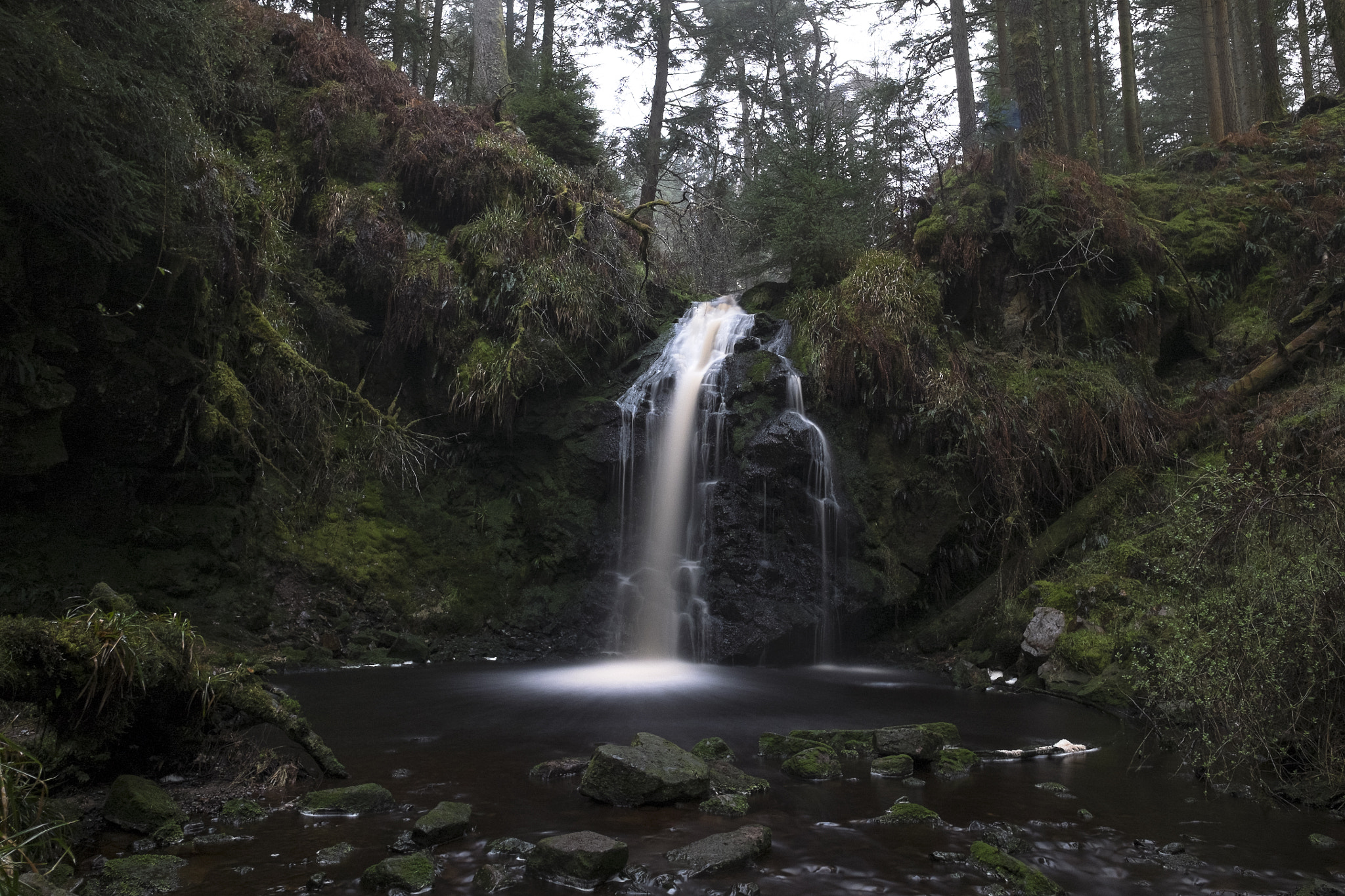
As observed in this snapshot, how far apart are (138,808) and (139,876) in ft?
1.90

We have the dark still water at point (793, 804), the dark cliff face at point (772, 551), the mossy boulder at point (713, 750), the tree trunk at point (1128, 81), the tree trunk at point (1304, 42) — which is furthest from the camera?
the tree trunk at point (1304, 42)

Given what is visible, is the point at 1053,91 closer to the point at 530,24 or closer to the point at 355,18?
the point at 530,24

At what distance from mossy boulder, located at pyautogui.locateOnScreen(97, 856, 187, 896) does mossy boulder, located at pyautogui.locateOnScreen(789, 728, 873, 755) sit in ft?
12.4

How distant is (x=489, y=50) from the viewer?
15.7 metres

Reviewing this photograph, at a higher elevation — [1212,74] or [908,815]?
[1212,74]

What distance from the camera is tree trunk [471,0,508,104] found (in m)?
15.5

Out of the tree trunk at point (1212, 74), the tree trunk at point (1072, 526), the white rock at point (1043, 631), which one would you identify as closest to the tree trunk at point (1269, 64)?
the tree trunk at point (1212, 74)

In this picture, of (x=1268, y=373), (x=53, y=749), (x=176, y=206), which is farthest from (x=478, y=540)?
(x=1268, y=373)

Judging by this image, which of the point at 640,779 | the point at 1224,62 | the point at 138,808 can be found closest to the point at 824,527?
the point at 640,779

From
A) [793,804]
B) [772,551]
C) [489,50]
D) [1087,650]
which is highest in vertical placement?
[489,50]

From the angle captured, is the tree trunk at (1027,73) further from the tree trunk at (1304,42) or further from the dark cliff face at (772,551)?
the tree trunk at (1304,42)

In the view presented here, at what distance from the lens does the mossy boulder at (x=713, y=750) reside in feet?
17.9

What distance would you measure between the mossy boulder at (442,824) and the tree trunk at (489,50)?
47.3ft

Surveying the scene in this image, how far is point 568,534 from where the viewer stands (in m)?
10.7
